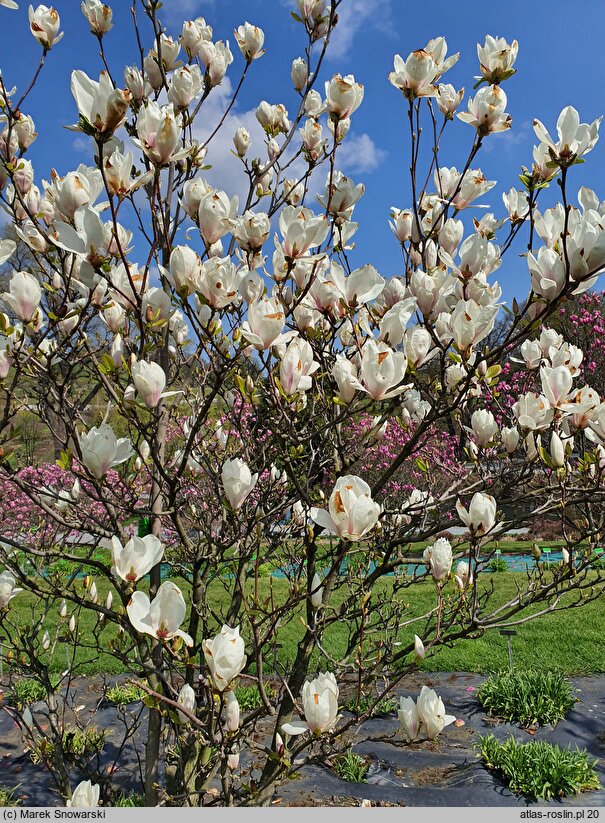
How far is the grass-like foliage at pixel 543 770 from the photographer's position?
3065 mm

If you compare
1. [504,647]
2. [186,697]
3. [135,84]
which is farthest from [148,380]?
[504,647]

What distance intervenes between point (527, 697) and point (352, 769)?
4.70 feet

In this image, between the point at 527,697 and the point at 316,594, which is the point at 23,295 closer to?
the point at 316,594

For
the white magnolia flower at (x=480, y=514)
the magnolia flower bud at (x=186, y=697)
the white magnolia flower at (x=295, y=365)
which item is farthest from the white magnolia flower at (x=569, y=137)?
the magnolia flower bud at (x=186, y=697)

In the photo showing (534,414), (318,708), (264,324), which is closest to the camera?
(318,708)

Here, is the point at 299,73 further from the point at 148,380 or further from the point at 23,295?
the point at 148,380

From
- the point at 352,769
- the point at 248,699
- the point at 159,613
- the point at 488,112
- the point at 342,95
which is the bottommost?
the point at 352,769

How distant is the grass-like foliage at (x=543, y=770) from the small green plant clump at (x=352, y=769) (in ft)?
2.41

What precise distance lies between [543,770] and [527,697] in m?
0.91

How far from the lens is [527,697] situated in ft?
13.1

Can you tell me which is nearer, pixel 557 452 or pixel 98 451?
pixel 98 451

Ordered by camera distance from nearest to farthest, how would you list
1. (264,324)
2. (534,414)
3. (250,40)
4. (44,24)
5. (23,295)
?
(264,324)
(23,295)
(534,414)
(44,24)
(250,40)

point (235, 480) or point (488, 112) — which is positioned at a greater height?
point (488, 112)

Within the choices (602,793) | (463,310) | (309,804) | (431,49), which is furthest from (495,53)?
(602,793)
